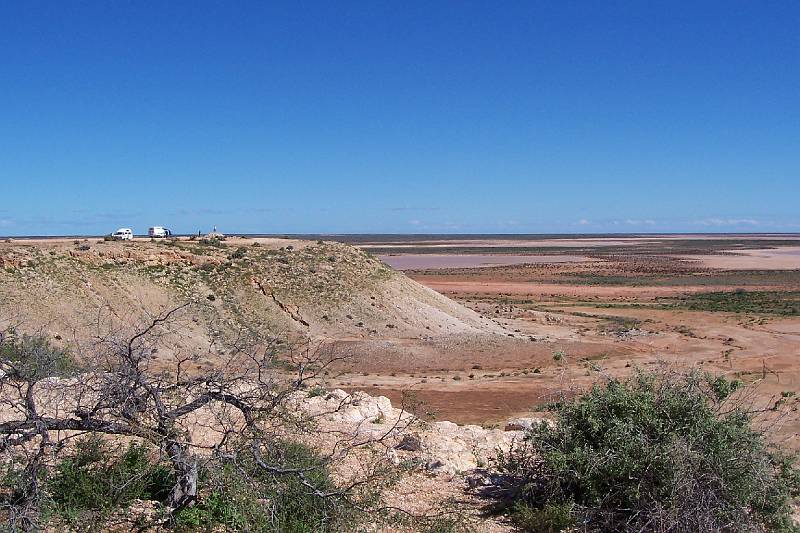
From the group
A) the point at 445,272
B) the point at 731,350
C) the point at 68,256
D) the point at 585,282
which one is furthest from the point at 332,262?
the point at 445,272

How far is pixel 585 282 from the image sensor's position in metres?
68.1

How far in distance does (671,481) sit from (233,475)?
4.58 metres

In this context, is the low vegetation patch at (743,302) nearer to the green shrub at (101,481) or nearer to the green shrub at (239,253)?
the green shrub at (239,253)

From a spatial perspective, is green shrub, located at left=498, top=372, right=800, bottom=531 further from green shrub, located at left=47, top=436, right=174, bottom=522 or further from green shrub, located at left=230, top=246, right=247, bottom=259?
green shrub, located at left=230, top=246, right=247, bottom=259

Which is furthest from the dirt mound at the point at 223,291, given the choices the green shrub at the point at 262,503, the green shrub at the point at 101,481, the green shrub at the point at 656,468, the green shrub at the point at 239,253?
the green shrub at the point at 656,468

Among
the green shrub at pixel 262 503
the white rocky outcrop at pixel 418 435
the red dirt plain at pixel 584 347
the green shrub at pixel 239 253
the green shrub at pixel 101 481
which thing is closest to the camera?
the green shrub at pixel 262 503

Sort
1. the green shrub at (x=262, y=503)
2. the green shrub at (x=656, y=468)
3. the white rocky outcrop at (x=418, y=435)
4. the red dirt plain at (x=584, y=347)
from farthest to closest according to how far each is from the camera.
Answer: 1. the red dirt plain at (x=584, y=347)
2. the white rocky outcrop at (x=418, y=435)
3. the green shrub at (x=656, y=468)
4. the green shrub at (x=262, y=503)

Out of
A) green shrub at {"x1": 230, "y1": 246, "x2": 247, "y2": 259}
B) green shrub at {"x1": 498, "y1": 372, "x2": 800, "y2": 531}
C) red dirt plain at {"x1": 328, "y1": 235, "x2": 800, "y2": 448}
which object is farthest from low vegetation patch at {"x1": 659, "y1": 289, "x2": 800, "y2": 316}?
green shrub at {"x1": 498, "y1": 372, "x2": 800, "y2": 531}

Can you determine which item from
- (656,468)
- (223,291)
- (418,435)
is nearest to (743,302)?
(223,291)

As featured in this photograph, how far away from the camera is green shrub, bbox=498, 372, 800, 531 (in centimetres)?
663

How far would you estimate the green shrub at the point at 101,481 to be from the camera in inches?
267

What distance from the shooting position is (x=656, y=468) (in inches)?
269

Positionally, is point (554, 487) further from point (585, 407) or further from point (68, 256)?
point (68, 256)

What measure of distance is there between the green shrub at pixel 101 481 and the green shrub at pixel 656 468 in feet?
14.1
